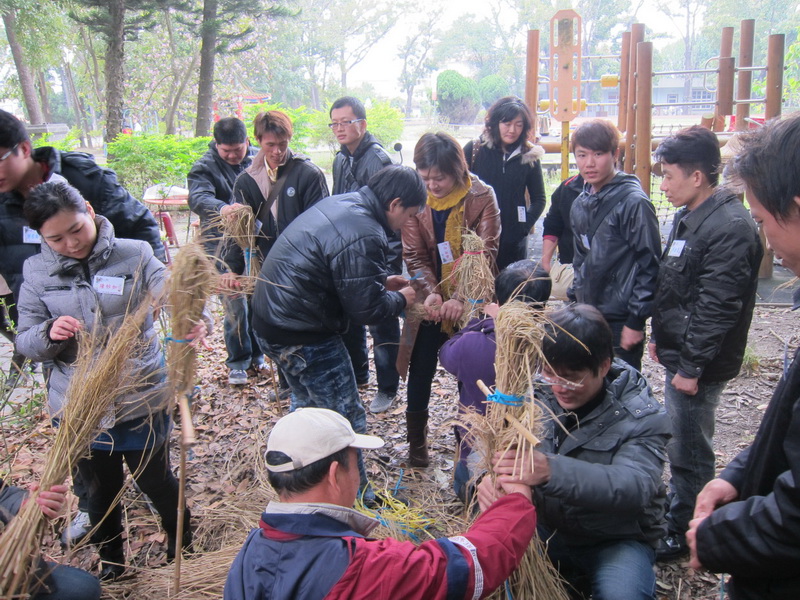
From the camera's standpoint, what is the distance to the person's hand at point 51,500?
1.91 meters

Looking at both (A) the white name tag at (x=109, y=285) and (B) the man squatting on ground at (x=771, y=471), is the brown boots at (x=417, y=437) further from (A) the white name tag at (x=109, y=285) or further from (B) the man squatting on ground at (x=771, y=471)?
(B) the man squatting on ground at (x=771, y=471)

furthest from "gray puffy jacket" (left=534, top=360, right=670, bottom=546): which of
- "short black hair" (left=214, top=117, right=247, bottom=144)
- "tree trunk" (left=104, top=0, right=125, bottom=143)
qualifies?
"tree trunk" (left=104, top=0, right=125, bottom=143)

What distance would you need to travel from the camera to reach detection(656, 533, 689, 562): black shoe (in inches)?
109

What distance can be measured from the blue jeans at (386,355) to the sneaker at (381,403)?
3 cm

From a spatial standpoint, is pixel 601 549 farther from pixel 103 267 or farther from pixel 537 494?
pixel 103 267

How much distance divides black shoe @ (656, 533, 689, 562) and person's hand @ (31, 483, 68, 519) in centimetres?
250

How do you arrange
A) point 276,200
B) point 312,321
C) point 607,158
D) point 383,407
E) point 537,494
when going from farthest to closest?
point 383,407
point 276,200
point 607,158
point 312,321
point 537,494

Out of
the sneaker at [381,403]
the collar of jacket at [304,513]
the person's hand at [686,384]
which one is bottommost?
the sneaker at [381,403]

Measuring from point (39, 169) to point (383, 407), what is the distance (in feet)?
8.86

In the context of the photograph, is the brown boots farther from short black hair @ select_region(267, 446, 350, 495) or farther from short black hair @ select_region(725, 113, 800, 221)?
short black hair @ select_region(725, 113, 800, 221)

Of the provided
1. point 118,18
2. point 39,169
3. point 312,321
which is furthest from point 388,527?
point 118,18

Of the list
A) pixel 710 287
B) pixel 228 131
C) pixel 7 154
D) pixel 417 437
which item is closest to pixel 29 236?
pixel 7 154

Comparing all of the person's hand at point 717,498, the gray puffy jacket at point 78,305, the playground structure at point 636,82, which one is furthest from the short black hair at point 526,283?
the playground structure at point 636,82

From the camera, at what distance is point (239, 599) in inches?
58.7
